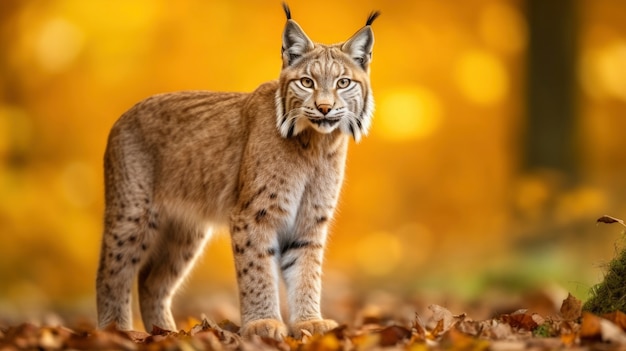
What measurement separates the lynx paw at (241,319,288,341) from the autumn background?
435 cm

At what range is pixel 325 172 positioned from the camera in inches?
246

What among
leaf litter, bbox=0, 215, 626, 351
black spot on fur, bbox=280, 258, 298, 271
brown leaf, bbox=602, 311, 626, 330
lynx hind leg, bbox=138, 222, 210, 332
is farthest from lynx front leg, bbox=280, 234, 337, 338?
brown leaf, bbox=602, 311, 626, 330

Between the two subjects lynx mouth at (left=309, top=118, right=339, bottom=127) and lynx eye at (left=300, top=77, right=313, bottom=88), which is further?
lynx eye at (left=300, top=77, right=313, bottom=88)

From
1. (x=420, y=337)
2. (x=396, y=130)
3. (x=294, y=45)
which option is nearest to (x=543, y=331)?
(x=420, y=337)

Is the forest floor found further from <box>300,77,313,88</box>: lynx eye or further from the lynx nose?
<box>300,77,313,88</box>: lynx eye

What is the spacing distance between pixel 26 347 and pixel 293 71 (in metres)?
2.48

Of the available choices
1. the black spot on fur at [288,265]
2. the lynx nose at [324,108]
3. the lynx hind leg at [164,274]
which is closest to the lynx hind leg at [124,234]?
the lynx hind leg at [164,274]

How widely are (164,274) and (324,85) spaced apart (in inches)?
86.8

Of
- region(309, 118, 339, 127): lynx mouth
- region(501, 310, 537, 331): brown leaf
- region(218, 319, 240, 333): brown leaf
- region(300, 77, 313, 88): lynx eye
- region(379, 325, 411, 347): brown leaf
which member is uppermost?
region(300, 77, 313, 88): lynx eye

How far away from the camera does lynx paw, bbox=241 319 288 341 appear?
18.1ft

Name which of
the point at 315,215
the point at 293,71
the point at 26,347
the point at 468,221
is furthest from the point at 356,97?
the point at 468,221

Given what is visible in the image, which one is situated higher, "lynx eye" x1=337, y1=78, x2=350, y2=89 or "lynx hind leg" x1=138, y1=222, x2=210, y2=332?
"lynx eye" x1=337, y1=78, x2=350, y2=89

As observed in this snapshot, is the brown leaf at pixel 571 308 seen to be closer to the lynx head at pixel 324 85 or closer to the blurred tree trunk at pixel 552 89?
the lynx head at pixel 324 85

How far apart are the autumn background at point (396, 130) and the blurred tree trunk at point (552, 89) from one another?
18mm
